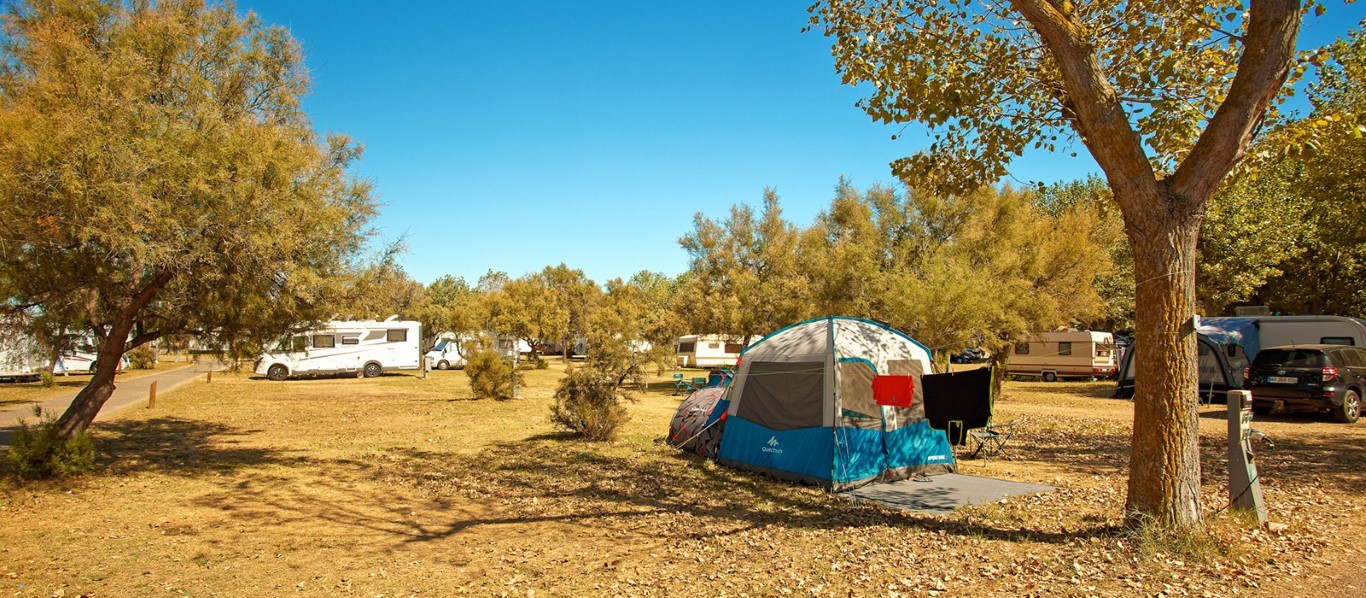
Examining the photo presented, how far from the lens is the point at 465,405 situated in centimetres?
1997

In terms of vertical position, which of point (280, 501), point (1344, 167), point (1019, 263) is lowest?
point (280, 501)

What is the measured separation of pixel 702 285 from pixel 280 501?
80.5 feet

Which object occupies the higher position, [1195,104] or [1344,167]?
[1344,167]

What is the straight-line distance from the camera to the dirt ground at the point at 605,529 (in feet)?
17.7

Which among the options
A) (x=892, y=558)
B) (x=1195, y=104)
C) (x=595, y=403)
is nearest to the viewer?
(x=892, y=558)

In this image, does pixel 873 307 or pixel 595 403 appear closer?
pixel 595 403

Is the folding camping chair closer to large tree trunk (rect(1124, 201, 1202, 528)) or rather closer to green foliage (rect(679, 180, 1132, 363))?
large tree trunk (rect(1124, 201, 1202, 528))

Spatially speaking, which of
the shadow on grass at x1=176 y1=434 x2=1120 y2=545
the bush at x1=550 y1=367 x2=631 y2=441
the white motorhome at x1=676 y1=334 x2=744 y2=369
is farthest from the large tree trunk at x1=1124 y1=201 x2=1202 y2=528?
the white motorhome at x1=676 y1=334 x2=744 y2=369

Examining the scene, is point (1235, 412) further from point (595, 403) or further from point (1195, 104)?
point (595, 403)

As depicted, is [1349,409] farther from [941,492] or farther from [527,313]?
[527,313]

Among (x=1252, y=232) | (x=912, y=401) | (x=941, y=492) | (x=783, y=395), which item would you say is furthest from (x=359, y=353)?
(x=1252, y=232)

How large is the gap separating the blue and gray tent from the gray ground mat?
0.25m

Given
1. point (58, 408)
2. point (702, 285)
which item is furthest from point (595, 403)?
point (702, 285)

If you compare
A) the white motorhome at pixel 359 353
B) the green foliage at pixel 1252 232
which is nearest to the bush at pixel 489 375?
the white motorhome at pixel 359 353
